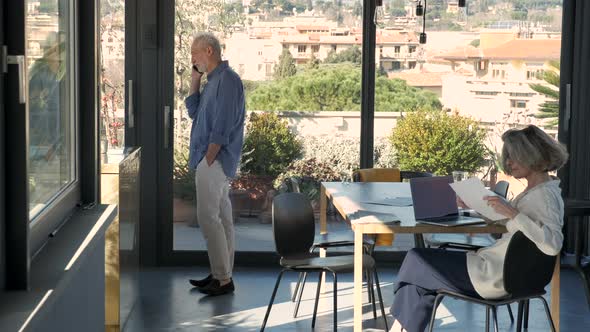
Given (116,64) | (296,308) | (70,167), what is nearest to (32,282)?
(70,167)

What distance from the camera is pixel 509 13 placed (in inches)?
316

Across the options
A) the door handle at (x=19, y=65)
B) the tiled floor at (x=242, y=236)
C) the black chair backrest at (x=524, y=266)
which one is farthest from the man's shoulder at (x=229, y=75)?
the door handle at (x=19, y=65)

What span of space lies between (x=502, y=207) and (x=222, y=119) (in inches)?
96.4

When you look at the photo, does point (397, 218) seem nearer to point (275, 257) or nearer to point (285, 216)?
point (285, 216)

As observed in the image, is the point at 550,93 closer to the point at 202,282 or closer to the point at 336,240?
the point at 336,240

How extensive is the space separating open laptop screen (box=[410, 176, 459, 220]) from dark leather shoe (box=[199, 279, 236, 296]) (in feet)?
6.77

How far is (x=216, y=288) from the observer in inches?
273

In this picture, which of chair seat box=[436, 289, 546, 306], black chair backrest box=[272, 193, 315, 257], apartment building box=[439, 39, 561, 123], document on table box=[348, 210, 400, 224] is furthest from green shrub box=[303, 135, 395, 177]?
chair seat box=[436, 289, 546, 306]

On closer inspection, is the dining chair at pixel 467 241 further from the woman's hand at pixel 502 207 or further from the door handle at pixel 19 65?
the door handle at pixel 19 65

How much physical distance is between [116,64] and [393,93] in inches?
83.3

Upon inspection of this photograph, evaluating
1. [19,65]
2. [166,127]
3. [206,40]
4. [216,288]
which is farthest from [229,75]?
[19,65]

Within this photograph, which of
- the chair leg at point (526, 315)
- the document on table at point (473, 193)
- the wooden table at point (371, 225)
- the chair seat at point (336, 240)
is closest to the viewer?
the document on table at point (473, 193)

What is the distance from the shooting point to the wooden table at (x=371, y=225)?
5.17 meters

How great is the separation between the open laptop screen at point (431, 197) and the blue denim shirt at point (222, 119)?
185 cm
